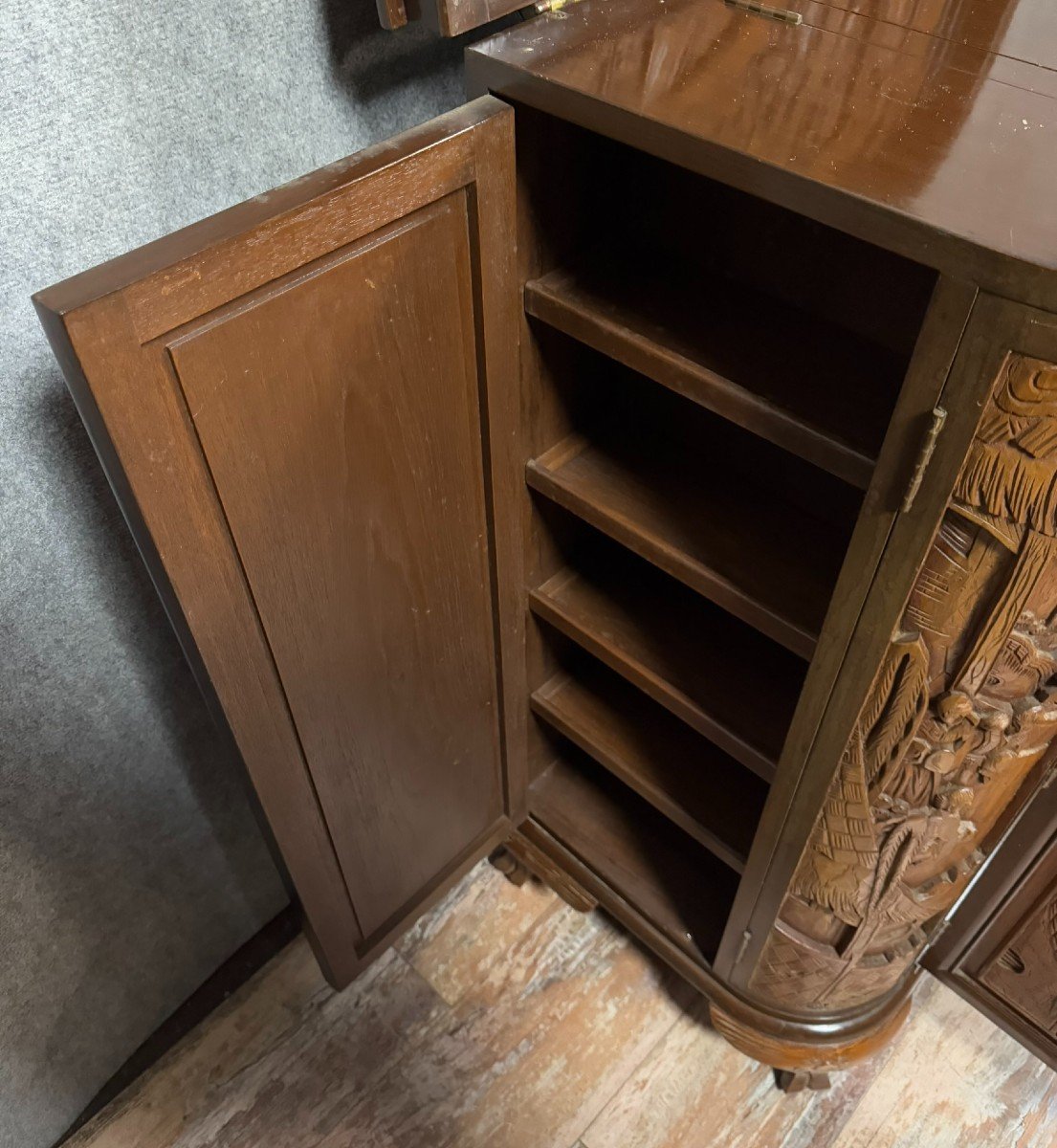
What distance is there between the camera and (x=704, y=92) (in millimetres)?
540

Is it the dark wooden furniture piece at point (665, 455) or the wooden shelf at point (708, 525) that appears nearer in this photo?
the dark wooden furniture piece at point (665, 455)

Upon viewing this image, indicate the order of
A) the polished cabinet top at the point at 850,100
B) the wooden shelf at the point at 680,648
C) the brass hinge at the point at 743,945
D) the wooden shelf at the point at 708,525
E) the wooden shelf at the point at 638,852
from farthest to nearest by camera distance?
1. the wooden shelf at the point at 638,852
2. the brass hinge at the point at 743,945
3. the wooden shelf at the point at 680,648
4. the wooden shelf at the point at 708,525
5. the polished cabinet top at the point at 850,100

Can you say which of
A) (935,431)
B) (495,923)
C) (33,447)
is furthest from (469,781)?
(935,431)

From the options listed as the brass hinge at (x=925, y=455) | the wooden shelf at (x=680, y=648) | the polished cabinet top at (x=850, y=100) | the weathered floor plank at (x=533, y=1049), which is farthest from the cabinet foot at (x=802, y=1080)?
the polished cabinet top at (x=850, y=100)

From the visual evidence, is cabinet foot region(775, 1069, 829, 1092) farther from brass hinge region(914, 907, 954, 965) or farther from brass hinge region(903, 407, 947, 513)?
brass hinge region(903, 407, 947, 513)

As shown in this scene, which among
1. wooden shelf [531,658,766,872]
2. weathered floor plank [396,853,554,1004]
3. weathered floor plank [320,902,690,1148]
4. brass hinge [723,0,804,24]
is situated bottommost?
weathered floor plank [320,902,690,1148]

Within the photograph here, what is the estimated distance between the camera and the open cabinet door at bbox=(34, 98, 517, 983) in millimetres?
469

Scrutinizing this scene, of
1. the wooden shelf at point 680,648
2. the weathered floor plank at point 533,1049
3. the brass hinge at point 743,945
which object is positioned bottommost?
the weathered floor plank at point 533,1049

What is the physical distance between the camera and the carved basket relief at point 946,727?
1.63ft

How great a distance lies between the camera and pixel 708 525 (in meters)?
0.76

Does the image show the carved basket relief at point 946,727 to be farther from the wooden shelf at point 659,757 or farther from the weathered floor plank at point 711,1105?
the weathered floor plank at point 711,1105

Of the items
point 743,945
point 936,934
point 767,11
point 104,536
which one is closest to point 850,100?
point 767,11

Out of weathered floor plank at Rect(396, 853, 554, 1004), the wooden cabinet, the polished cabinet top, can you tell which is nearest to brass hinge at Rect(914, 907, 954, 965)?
the wooden cabinet

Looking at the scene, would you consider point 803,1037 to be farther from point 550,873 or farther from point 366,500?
point 366,500
